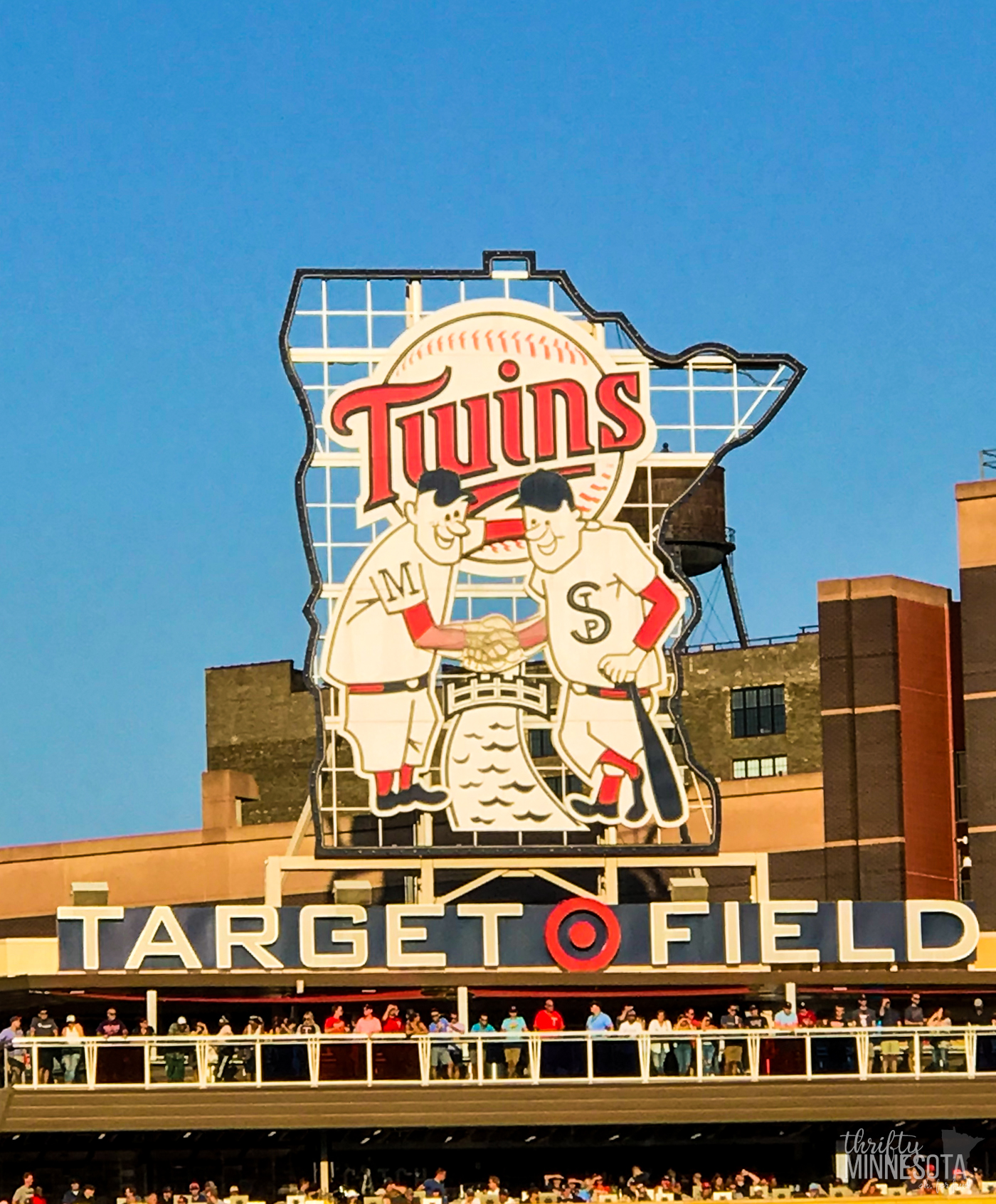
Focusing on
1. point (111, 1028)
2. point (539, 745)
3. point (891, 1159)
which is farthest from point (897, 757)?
point (111, 1028)

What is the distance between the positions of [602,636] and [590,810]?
444 centimetres

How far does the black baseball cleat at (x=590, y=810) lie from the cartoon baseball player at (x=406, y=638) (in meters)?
3.16

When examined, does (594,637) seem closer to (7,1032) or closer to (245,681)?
(7,1032)

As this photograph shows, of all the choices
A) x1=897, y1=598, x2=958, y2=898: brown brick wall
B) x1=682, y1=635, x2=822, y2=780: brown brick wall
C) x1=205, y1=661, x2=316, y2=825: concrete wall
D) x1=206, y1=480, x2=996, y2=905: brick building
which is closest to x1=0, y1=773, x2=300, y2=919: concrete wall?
x1=205, y1=661, x2=316, y2=825: concrete wall

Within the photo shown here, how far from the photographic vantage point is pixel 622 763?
7806cm

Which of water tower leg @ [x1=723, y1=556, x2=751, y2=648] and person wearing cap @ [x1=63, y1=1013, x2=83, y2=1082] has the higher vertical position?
water tower leg @ [x1=723, y1=556, x2=751, y2=648]

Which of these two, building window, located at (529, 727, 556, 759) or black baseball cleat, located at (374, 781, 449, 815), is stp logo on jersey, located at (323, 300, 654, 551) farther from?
building window, located at (529, 727, 556, 759)

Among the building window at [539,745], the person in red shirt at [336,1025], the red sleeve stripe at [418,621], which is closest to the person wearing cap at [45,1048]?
the person in red shirt at [336,1025]

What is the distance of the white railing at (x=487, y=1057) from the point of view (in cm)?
7006

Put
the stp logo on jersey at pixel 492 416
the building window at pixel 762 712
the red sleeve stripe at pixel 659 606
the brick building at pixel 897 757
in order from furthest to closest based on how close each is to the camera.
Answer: the building window at pixel 762 712 → the brick building at pixel 897 757 → the stp logo on jersey at pixel 492 416 → the red sleeve stripe at pixel 659 606

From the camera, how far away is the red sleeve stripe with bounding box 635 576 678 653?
79.1 m

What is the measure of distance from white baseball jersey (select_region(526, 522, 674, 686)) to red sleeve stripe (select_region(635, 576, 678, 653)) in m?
0.14

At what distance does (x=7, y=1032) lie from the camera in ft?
231

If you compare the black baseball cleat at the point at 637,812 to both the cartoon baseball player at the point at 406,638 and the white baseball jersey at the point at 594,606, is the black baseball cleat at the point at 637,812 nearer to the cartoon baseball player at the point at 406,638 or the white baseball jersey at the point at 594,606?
the white baseball jersey at the point at 594,606
